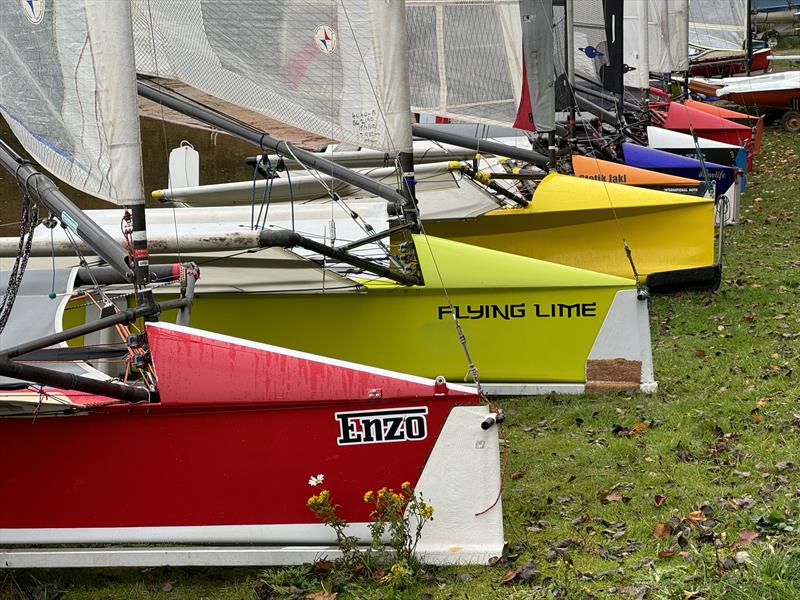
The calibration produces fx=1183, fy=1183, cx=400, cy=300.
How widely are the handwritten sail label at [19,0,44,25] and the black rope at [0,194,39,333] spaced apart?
2.79 ft

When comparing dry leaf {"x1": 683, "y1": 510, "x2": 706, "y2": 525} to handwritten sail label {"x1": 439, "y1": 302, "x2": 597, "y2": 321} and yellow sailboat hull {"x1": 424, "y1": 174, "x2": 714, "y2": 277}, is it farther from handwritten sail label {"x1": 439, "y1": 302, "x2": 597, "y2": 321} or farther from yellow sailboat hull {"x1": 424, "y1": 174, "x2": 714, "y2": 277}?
yellow sailboat hull {"x1": 424, "y1": 174, "x2": 714, "y2": 277}

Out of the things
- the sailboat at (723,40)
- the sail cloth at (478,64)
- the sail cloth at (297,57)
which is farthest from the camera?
the sailboat at (723,40)

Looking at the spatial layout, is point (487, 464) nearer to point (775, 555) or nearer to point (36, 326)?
point (775, 555)

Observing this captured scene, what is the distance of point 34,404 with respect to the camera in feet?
Result: 16.5

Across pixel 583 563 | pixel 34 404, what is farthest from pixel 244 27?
pixel 583 563

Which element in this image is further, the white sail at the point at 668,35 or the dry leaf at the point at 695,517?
the white sail at the point at 668,35

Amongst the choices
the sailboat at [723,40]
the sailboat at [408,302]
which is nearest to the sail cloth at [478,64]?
the sailboat at [408,302]

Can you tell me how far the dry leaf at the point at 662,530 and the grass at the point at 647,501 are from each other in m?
0.03

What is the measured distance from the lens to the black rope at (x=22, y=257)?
534 cm

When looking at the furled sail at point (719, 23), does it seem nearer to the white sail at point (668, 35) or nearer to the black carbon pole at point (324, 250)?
the white sail at point (668, 35)

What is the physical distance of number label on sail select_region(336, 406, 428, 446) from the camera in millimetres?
4953

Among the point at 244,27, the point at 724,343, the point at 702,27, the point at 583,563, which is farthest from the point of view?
the point at 702,27

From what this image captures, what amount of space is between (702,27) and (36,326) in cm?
2404

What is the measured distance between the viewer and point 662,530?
5051mm
